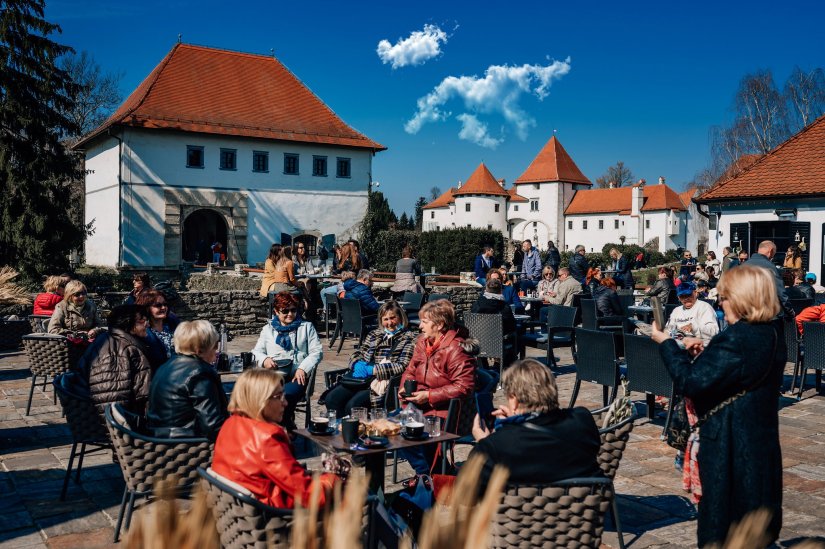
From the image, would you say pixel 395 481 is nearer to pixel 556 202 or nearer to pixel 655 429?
pixel 655 429

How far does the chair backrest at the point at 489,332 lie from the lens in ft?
30.2

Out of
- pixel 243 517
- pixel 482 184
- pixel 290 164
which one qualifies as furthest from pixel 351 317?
pixel 482 184

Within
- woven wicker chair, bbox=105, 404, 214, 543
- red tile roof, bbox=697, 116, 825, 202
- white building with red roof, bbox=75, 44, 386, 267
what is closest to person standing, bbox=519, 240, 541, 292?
red tile roof, bbox=697, 116, 825, 202

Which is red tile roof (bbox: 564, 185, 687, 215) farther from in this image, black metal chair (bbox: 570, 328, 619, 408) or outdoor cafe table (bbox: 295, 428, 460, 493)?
outdoor cafe table (bbox: 295, 428, 460, 493)

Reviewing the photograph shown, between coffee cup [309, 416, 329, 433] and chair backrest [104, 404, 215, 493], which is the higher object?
coffee cup [309, 416, 329, 433]

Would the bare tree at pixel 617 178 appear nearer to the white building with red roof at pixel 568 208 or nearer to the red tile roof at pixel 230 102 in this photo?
the white building with red roof at pixel 568 208

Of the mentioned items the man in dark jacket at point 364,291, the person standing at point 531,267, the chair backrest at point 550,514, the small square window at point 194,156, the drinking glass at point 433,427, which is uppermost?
the small square window at point 194,156

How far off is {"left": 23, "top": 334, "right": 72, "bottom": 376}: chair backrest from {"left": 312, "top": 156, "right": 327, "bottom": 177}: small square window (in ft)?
92.6

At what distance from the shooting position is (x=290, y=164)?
3434 cm

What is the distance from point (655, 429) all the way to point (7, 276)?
338 inches

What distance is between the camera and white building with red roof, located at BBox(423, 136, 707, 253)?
73875mm

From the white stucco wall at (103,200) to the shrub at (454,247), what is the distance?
14.8 meters

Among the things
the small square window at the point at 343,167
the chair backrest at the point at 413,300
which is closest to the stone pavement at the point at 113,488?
the chair backrest at the point at 413,300

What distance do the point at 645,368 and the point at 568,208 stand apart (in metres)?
76.1
